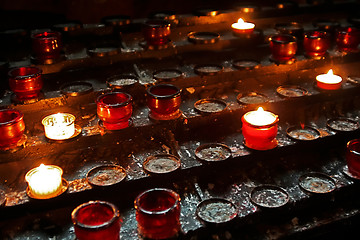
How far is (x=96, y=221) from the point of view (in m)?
1.94

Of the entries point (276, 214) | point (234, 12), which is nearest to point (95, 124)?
point (276, 214)

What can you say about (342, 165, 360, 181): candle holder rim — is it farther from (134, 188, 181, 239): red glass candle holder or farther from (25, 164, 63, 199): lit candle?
(25, 164, 63, 199): lit candle

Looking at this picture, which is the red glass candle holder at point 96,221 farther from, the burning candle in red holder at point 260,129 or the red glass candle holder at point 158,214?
the burning candle in red holder at point 260,129

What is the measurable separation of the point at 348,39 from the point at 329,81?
541 millimetres

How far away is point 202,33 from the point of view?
332 cm

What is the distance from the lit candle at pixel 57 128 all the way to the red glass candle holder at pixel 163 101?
1.69 feet

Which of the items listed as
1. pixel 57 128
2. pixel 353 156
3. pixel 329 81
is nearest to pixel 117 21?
pixel 57 128

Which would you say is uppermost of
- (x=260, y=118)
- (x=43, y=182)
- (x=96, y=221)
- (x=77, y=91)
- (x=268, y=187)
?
(x=77, y=91)

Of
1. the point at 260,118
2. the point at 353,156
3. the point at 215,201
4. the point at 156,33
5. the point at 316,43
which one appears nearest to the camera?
the point at 215,201

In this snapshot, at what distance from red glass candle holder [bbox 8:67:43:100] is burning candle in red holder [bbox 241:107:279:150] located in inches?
53.6

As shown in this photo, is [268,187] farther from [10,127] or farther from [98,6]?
[98,6]

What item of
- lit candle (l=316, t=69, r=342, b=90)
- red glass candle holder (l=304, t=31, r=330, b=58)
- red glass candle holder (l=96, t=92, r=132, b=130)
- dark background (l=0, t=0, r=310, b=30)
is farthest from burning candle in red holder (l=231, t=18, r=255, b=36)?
red glass candle holder (l=96, t=92, r=132, b=130)

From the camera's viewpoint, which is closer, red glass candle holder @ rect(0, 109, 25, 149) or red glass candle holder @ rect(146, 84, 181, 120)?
red glass candle holder @ rect(0, 109, 25, 149)

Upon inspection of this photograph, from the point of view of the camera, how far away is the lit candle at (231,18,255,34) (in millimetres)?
3289
